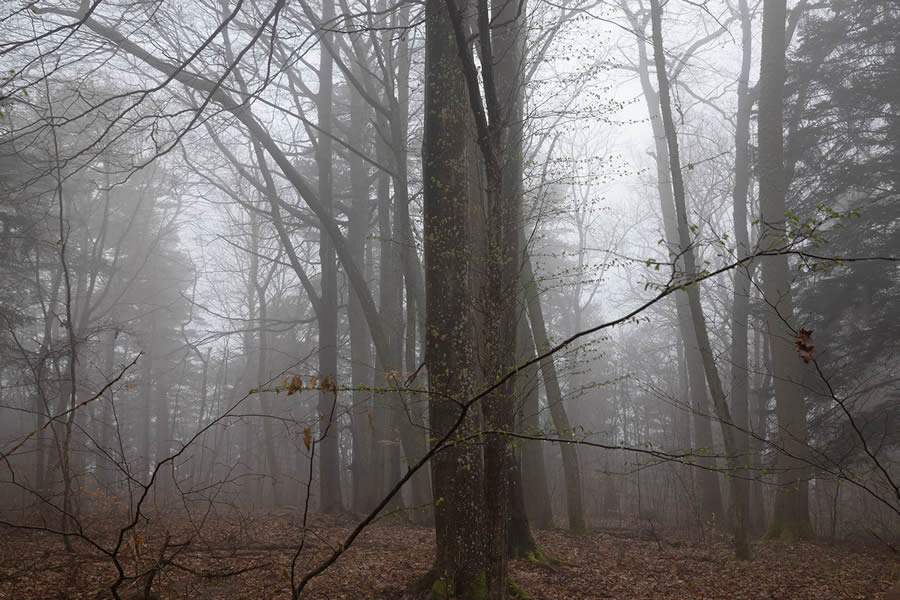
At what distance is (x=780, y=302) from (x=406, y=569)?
20.4ft

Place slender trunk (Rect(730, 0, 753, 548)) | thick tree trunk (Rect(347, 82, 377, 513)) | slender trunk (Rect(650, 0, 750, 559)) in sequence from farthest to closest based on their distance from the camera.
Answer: thick tree trunk (Rect(347, 82, 377, 513))
slender trunk (Rect(730, 0, 753, 548))
slender trunk (Rect(650, 0, 750, 559))

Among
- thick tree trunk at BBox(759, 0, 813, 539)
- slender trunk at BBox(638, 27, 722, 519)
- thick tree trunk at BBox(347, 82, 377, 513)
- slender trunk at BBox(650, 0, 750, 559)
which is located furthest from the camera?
thick tree trunk at BBox(347, 82, 377, 513)

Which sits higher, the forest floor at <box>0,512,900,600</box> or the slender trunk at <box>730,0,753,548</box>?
the slender trunk at <box>730,0,753,548</box>

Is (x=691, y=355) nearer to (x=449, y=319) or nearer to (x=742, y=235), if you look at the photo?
(x=742, y=235)

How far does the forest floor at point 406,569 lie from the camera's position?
5406 millimetres

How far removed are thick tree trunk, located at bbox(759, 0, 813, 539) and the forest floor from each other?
26.2 inches

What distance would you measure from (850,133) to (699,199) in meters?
8.21

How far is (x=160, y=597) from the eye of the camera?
4.84m

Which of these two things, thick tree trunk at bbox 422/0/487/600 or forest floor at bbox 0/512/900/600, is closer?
thick tree trunk at bbox 422/0/487/600

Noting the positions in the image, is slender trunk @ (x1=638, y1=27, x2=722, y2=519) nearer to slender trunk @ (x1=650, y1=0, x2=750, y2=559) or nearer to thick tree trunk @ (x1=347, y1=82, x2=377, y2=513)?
slender trunk @ (x1=650, y1=0, x2=750, y2=559)

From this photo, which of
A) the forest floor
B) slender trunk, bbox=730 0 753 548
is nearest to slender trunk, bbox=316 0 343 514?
the forest floor

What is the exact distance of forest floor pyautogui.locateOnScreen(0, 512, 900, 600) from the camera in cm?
541

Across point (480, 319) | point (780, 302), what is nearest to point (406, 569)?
point (480, 319)

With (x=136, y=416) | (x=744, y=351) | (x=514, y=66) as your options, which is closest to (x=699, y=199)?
(x=744, y=351)
